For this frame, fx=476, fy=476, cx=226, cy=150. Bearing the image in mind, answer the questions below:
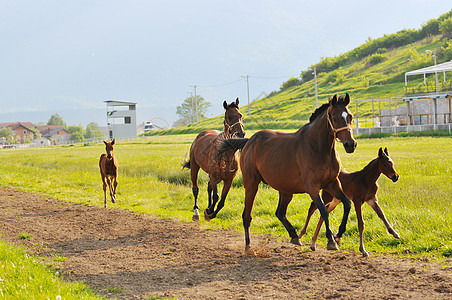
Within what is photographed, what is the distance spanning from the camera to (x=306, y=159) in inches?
301

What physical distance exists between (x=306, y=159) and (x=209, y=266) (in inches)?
91.2

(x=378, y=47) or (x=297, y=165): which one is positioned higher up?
(x=378, y=47)

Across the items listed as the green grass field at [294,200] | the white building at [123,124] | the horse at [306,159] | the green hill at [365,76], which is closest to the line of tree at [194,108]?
the green hill at [365,76]

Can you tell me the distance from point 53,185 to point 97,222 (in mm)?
9251

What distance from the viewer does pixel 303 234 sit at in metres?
8.79

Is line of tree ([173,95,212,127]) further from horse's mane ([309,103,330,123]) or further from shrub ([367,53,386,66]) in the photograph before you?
horse's mane ([309,103,330,123])

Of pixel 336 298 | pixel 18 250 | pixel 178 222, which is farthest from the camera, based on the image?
pixel 178 222

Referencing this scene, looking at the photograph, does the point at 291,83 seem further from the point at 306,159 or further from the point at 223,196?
the point at 306,159

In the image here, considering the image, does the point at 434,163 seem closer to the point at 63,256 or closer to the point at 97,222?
the point at 97,222

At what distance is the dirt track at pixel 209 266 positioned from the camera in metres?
6.08

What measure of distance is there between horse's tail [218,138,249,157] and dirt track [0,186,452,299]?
1.84 meters

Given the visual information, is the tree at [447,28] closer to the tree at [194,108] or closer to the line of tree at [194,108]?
the line of tree at [194,108]

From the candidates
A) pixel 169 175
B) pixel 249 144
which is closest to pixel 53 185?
pixel 169 175

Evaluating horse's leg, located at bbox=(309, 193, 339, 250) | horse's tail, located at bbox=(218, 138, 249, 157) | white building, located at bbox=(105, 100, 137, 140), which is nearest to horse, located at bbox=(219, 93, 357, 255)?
horse's leg, located at bbox=(309, 193, 339, 250)
